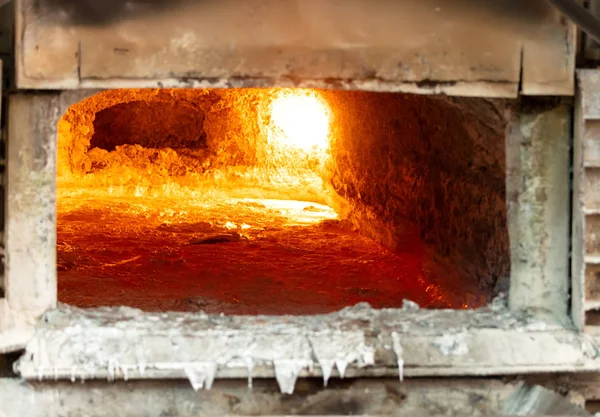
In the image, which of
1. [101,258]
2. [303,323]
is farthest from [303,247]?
[303,323]

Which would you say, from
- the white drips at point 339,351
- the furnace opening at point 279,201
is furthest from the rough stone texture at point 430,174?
the white drips at point 339,351

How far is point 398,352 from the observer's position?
3.14 metres

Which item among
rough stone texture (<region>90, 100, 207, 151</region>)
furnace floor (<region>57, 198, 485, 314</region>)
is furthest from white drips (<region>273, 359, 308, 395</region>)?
rough stone texture (<region>90, 100, 207, 151</region>)

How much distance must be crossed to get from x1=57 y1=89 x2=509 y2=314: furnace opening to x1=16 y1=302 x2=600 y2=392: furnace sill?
2.67ft

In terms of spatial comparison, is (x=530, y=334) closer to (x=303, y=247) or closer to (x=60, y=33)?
(x=60, y=33)

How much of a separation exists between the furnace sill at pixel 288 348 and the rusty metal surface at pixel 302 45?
1.05 m

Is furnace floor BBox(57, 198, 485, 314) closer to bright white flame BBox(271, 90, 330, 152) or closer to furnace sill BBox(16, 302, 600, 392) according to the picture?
bright white flame BBox(271, 90, 330, 152)

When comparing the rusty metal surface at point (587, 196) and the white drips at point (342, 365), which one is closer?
the white drips at point (342, 365)

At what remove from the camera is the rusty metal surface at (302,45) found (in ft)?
10.1

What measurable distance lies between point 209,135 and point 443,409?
22.9 feet

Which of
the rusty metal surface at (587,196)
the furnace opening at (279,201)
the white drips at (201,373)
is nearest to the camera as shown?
the white drips at (201,373)

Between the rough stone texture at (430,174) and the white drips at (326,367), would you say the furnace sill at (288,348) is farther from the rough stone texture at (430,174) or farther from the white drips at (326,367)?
the rough stone texture at (430,174)

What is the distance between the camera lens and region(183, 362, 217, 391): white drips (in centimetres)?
304

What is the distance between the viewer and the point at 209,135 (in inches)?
384
